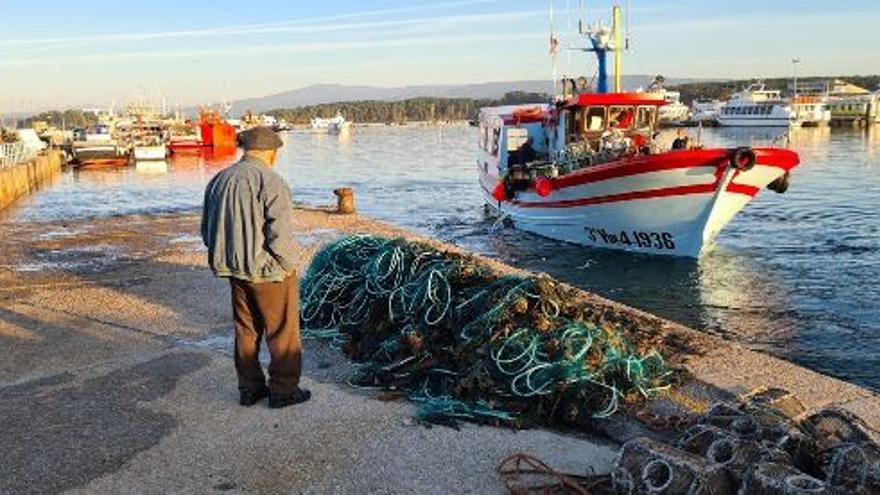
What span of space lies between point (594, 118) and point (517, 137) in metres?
2.93

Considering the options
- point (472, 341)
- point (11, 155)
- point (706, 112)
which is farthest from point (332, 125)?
point (472, 341)

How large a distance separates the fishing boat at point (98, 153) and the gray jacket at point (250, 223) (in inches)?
2077

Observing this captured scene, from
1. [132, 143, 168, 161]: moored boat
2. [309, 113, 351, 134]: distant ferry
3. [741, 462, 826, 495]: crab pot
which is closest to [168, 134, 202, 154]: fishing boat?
[132, 143, 168, 161]: moored boat

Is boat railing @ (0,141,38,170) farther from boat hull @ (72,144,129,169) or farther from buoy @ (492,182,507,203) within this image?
buoy @ (492,182,507,203)

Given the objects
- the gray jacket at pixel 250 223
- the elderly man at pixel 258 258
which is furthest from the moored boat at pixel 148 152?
the gray jacket at pixel 250 223

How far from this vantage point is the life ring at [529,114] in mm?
21172

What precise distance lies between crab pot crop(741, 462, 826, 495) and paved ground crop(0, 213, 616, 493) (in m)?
1.02

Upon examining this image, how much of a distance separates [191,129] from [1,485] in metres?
73.1

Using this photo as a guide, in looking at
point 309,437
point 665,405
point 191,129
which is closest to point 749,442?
point 665,405

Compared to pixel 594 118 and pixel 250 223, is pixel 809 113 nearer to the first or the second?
pixel 594 118

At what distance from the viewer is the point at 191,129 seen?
2904 inches

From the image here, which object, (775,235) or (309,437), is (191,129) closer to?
(775,235)

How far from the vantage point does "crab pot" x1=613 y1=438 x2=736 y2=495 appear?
12.2 ft

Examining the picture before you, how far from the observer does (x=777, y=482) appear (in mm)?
3547
